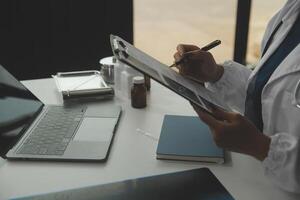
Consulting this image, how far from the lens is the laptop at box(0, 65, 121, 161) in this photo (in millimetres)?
1130

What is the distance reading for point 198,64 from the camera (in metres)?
1.40

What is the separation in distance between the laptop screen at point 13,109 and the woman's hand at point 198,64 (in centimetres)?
55

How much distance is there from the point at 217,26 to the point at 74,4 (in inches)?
61.3

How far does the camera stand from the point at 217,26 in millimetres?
3740

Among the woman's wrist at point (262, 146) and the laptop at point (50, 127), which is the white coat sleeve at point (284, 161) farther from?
the laptop at point (50, 127)

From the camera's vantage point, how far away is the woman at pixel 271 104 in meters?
0.97

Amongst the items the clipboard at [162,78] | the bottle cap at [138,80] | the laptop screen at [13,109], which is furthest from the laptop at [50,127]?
the clipboard at [162,78]

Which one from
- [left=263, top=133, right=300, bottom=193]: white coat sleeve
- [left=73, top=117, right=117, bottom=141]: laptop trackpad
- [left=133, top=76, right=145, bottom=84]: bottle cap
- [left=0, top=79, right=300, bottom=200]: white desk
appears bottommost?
[left=0, top=79, right=300, bottom=200]: white desk

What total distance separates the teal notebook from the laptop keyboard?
296mm

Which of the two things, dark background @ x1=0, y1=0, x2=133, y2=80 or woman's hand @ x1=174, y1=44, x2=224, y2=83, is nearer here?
woman's hand @ x1=174, y1=44, x2=224, y2=83

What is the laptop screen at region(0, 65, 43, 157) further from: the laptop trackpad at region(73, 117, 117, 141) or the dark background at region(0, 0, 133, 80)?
the dark background at region(0, 0, 133, 80)

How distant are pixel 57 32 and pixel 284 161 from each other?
2.14 meters

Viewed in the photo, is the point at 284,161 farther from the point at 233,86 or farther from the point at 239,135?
the point at 233,86

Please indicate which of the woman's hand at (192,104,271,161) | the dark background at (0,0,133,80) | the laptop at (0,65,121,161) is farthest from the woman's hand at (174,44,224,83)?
the dark background at (0,0,133,80)
